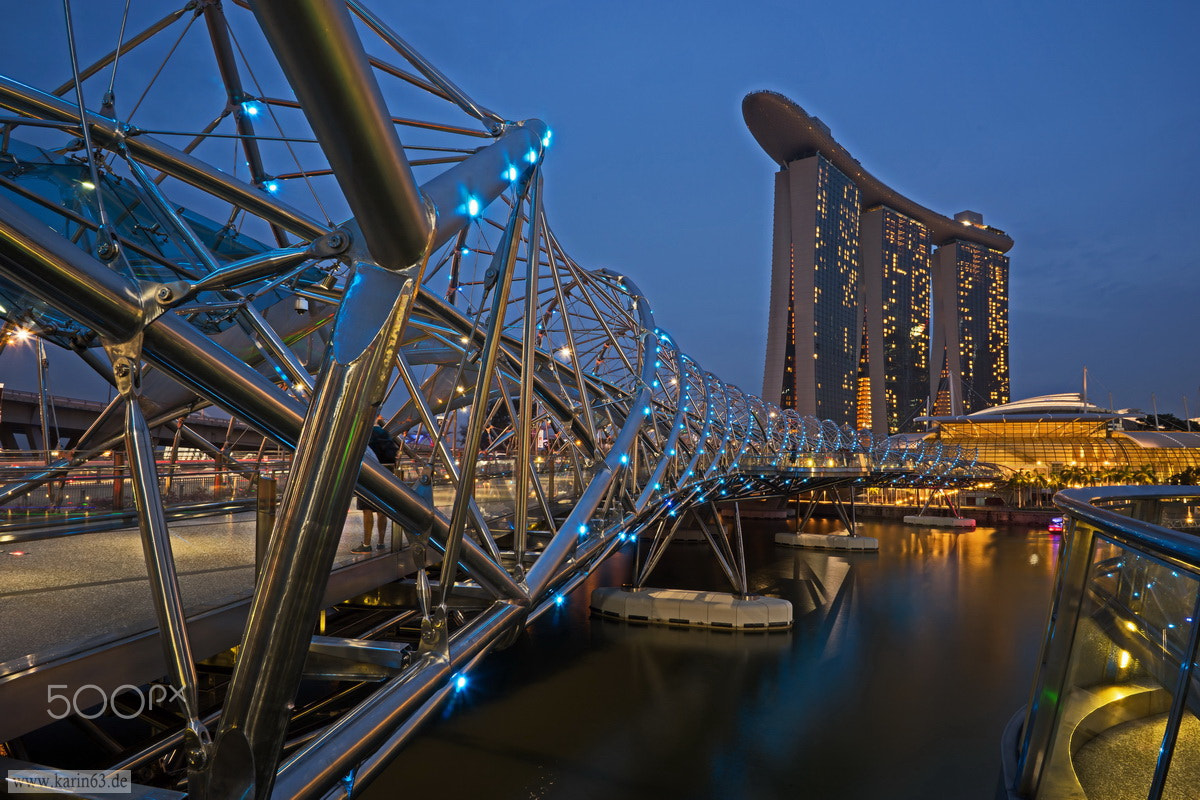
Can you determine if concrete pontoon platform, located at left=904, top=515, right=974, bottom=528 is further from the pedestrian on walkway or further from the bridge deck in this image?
the bridge deck

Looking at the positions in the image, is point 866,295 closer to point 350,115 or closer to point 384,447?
point 384,447

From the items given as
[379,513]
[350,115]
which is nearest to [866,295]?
[379,513]

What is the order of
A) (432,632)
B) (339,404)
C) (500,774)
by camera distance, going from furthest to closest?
(500,774)
(432,632)
(339,404)

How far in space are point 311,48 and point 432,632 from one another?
373 centimetres

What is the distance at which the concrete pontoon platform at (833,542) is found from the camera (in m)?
43.0

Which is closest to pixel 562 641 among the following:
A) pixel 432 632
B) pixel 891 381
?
pixel 432 632

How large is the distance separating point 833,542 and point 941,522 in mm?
20569

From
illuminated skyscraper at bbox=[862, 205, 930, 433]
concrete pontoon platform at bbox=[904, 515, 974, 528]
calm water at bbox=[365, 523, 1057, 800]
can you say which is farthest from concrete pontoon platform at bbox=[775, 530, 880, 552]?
illuminated skyscraper at bbox=[862, 205, 930, 433]

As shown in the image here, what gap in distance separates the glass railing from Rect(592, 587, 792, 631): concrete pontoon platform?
61.9 ft

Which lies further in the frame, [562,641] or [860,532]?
[860,532]

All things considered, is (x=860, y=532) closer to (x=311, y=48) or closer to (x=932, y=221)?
(x=311, y=48)

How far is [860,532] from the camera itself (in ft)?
176

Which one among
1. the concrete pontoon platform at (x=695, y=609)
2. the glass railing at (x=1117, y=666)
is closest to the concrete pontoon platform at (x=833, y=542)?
the concrete pontoon platform at (x=695, y=609)

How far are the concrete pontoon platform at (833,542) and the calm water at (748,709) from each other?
14419 millimetres
